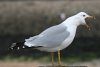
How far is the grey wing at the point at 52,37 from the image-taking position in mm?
4848

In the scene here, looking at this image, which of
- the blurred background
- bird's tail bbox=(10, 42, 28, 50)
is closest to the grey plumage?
bird's tail bbox=(10, 42, 28, 50)

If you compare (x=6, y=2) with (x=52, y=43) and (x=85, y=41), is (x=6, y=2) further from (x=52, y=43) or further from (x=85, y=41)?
(x=52, y=43)

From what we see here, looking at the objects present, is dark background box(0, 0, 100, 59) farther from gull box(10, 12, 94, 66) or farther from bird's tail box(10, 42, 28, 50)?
bird's tail box(10, 42, 28, 50)

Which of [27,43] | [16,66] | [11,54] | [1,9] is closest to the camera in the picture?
[27,43]

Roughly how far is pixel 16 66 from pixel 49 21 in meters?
1.68

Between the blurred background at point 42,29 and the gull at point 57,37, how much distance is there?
420cm

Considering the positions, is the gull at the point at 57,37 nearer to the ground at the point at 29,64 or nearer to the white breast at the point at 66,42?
the white breast at the point at 66,42

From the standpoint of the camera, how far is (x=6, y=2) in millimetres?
11086

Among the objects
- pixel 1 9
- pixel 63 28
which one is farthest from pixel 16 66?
pixel 63 28

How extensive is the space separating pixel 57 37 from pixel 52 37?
0.06 metres

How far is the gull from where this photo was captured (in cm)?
483

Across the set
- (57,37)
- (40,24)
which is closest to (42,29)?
(40,24)

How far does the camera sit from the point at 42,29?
32.5ft

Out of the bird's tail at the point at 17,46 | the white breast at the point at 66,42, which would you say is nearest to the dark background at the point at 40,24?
the white breast at the point at 66,42
